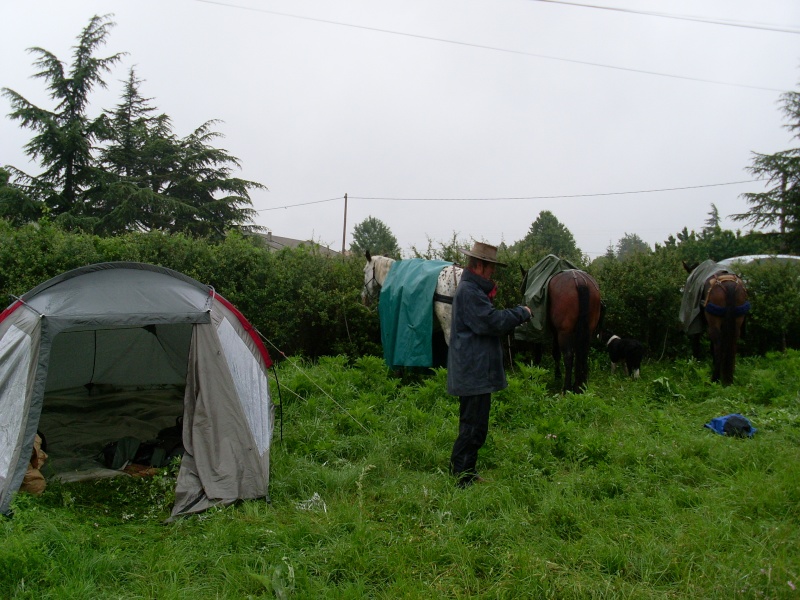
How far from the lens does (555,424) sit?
15.8 ft

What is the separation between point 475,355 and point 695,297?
16.3ft

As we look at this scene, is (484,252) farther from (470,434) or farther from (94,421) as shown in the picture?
(94,421)

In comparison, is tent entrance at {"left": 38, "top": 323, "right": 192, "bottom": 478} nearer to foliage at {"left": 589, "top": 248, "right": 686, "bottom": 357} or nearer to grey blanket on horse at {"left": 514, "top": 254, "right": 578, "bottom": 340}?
grey blanket on horse at {"left": 514, "top": 254, "right": 578, "bottom": 340}

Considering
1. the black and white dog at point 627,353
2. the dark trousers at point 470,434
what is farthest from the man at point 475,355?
the black and white dog at point 627,353

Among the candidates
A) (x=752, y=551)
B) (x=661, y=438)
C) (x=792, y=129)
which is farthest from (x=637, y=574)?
(x=792, y=129)

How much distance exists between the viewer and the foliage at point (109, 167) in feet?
67.9

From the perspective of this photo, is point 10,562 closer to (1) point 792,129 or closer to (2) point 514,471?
(2) point 514,471

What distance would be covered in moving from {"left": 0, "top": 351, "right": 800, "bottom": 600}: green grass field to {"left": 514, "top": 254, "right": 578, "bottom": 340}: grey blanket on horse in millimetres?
1609

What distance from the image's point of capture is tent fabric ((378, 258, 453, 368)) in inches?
279

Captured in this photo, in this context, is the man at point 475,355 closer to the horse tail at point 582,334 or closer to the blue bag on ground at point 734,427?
the blue bag on ground at point 734,427

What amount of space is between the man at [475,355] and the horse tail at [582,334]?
2.64 m

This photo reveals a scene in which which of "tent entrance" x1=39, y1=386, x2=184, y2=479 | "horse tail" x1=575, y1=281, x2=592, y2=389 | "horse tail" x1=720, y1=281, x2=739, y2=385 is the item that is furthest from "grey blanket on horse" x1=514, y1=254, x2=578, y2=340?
"tent entrance" x1=39, y1=386, x2=184, y2=479

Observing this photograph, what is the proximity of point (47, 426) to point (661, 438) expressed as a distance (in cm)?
589

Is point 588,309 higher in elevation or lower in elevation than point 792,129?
lower
